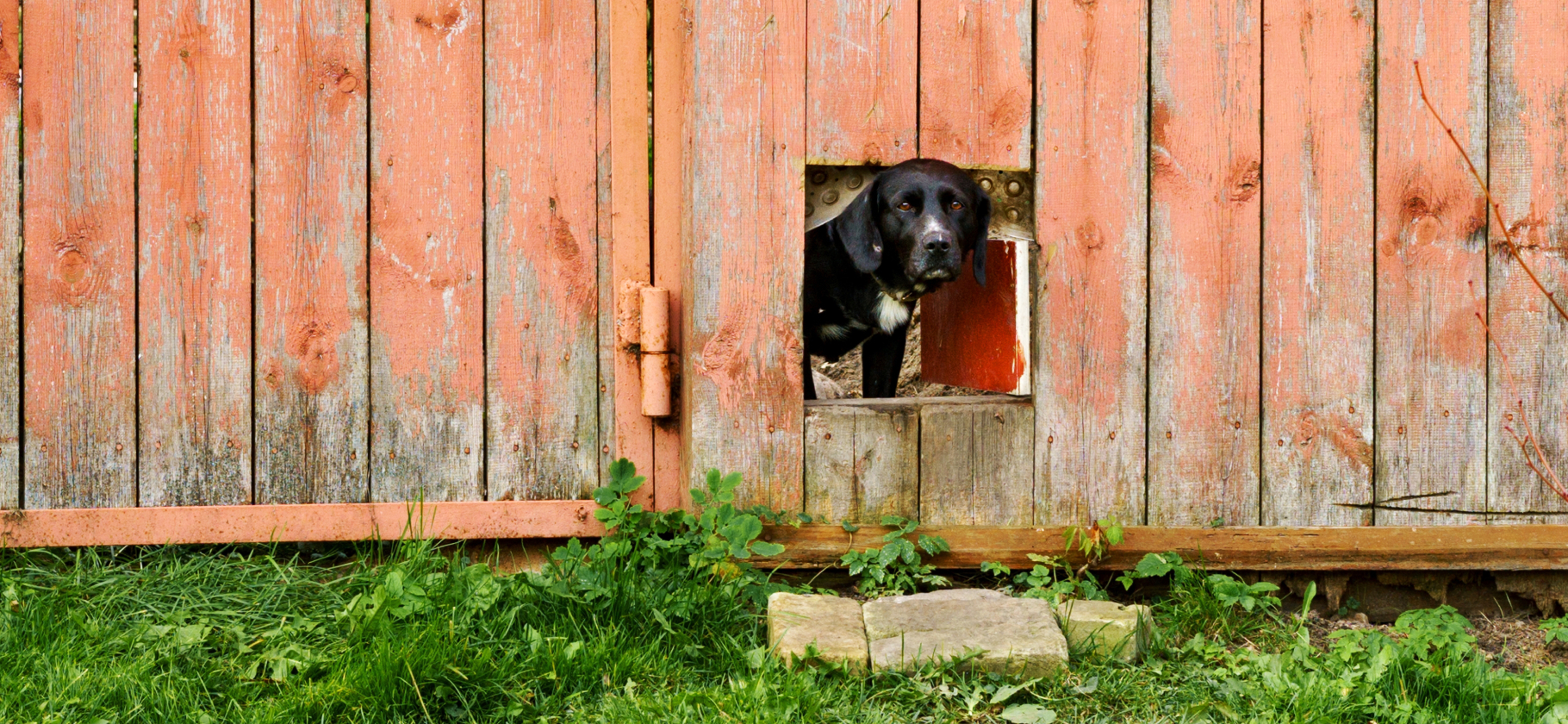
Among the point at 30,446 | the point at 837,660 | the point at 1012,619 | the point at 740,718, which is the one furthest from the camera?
the point at 30,446

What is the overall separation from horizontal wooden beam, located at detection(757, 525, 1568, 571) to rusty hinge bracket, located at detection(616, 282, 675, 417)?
0.46m

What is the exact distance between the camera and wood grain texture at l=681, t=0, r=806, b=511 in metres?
2.60

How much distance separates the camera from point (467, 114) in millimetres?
2682

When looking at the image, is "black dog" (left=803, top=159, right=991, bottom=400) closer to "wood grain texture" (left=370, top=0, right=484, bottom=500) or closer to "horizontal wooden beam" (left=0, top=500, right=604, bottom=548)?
"horizontal wooden beam" (left=0, top=500, right=604, bottom=548)

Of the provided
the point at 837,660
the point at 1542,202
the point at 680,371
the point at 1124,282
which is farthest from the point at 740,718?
the point at 1542,202

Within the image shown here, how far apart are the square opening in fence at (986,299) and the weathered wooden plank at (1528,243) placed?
1131 millimetres

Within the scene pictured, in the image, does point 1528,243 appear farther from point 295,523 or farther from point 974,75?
point 295,523

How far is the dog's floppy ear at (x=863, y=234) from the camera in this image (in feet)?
9.75

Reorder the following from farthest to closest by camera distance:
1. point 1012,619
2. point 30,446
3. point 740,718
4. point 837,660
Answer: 1. point 30,446
2. point 1012,619
3. point 837,660
4. point 740,718

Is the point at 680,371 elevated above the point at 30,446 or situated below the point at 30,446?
above

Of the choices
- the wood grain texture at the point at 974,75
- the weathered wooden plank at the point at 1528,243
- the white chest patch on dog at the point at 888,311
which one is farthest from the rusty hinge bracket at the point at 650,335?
the weathered wooden plank at the point at 1528,243

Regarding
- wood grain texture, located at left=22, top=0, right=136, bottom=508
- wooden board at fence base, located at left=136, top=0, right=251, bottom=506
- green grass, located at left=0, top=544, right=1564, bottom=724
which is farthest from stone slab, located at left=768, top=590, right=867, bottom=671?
wood grain texture, located at left=22, top=0, right=136, bottom=508

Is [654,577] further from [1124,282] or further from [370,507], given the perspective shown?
[1124,282]

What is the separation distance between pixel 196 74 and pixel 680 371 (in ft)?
4.34
